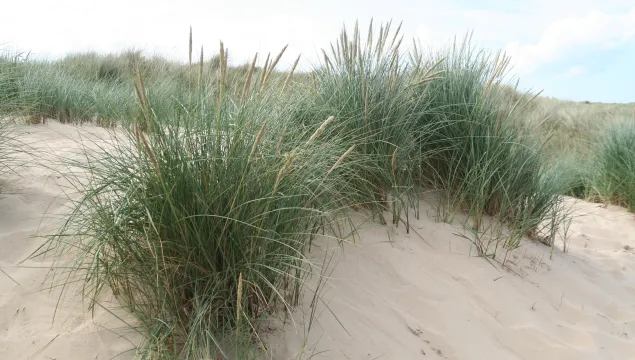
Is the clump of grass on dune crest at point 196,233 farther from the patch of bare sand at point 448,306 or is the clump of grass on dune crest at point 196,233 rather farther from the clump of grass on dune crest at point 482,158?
the clump of grass on dune crest at point 482,158

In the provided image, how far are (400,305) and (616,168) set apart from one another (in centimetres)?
553

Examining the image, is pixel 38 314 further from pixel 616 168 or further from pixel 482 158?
pixel 616 168

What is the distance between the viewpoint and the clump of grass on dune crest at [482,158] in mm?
4039

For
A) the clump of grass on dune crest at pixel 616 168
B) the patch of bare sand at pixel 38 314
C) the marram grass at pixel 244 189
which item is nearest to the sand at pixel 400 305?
the patch of bare sand at pixel 38 314

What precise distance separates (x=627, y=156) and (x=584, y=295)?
3.76m

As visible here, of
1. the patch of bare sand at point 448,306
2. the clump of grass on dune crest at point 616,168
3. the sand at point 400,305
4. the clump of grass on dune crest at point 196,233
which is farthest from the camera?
the clump of grass on dune crest at point 616,168

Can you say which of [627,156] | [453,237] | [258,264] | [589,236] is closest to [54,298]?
[258,264]

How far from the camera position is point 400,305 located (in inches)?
118

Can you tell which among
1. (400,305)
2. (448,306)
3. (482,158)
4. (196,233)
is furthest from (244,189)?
(482,158)

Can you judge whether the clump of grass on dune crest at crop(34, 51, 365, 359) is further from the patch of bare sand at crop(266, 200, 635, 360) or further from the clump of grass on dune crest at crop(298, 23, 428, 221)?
the clump of grass on dune crest at crop(298, 23, 428, 221)

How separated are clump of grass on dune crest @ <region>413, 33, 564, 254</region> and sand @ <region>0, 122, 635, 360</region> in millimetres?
270

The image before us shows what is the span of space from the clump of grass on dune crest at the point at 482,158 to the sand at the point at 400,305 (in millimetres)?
270

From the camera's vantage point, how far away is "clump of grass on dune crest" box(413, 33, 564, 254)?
13.3 ft

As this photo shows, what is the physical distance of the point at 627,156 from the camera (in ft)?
22.5
